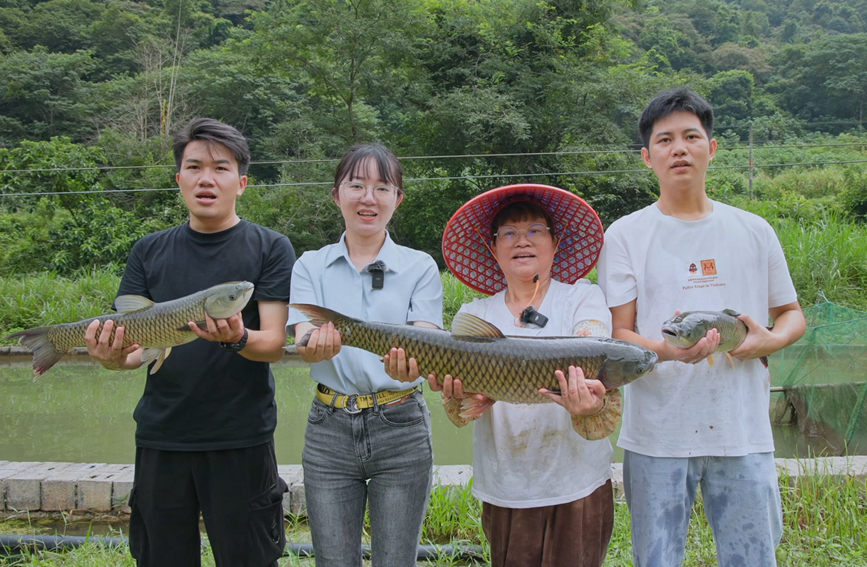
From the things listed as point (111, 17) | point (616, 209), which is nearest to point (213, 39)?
point (111, 17)

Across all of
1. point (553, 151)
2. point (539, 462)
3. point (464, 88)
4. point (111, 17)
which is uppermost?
point (111, 17)

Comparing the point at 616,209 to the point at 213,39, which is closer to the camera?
the point at 616,209

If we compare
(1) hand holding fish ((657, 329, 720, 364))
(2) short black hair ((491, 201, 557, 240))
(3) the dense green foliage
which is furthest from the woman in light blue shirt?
(3) the dense green foliage

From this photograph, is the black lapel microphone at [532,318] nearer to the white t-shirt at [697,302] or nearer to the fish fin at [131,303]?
the white t-shirt at [697,302]

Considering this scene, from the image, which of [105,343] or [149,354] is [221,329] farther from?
[105,343]

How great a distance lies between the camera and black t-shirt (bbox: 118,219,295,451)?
2293 mm

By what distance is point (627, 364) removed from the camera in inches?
75.2

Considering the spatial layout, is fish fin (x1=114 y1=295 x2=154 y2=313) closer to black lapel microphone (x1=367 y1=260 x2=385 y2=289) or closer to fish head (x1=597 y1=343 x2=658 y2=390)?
black lapel microphone (x1=367 y1=260 x2=385 y2=289)

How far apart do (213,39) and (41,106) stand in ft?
36.2

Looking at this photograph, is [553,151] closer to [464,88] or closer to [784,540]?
[464,88]

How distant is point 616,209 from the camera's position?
18859 mm

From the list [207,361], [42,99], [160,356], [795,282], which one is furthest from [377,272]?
[42,99]

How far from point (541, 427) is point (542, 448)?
0.07 metres

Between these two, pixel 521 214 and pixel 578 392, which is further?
pixel 521 214
